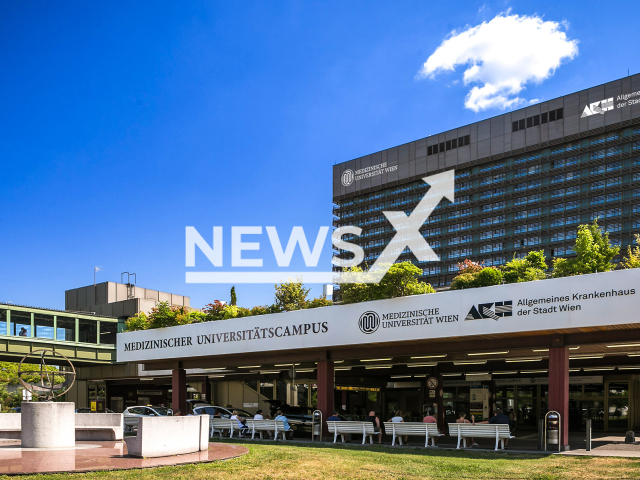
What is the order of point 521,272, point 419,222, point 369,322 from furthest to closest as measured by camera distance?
point 419,222
point 369,322
point 521,272

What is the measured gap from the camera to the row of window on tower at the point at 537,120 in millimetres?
97625

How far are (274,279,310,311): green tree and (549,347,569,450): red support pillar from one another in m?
12.1

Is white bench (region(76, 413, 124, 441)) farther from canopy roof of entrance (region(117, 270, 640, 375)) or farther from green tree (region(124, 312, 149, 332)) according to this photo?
green tree (region(124, 312, 149, 332))

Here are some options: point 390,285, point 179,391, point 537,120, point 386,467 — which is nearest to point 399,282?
point 390,285

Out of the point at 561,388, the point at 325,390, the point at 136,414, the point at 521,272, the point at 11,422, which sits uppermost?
the point at 521,272

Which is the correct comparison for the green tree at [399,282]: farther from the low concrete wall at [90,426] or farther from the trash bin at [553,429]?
the low concrete wall at [90,426]

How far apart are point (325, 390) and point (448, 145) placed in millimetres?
94884

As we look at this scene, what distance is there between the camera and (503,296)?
17328 millimetres

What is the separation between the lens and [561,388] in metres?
16.7

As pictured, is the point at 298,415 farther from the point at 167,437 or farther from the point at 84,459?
the point at 84,459

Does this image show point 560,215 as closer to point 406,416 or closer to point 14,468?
point 406,416

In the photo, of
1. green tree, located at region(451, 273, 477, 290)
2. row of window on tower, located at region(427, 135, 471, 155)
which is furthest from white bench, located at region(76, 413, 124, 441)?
row of window on tower, located at region(427, 135, 471, 155)

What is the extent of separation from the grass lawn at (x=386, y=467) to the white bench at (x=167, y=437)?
125 cm

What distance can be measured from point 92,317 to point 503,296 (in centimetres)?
3126
